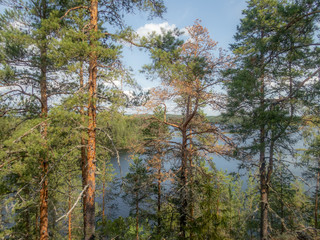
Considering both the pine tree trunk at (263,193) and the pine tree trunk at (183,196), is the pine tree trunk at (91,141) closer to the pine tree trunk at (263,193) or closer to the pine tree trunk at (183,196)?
the pine tree trunk at (183,196)

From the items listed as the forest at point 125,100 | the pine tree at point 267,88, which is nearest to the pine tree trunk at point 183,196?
the forest at point 125,100

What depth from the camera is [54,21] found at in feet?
15.2

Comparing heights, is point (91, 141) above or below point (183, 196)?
above

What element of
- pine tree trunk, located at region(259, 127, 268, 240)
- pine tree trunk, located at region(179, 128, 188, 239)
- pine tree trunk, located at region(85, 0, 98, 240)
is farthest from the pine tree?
pine tree trunk, located at region(85, 0, 98, 240)

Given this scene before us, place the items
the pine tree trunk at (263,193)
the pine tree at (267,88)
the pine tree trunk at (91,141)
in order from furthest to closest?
the pine tree trunk at (263,193) < the pine tree at (267,88) < the pine tree trunk at (91,141)

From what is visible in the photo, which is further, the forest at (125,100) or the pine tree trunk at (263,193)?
the pine tree trunk at (263,193)

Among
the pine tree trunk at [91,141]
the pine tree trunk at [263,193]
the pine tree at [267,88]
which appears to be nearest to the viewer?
the pine tree trunk at [91,141]

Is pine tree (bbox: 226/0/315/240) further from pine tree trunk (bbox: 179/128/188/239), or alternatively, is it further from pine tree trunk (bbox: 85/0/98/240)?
pine tree trunk (bbox: 85/0/98/240)

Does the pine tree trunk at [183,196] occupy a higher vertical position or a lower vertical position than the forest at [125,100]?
lower

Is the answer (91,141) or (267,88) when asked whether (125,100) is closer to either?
→ (91,141)

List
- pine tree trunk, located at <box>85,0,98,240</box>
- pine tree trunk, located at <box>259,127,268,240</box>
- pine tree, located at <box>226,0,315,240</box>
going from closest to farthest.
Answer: pine tree trunk, located at <box>85,0,98,240</box>
pine tree, located at <box>226,0,315,240</box>
pine tree trunk, located at <box>259,127,268,240</box>

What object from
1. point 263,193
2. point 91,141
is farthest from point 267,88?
point 91,141

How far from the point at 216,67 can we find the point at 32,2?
6.53 meters

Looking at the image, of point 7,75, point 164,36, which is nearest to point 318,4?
point 164,36
